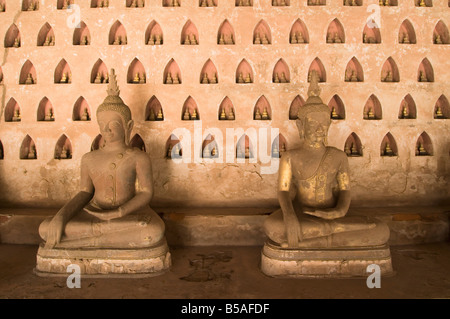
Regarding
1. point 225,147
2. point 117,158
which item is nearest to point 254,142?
point 225,147

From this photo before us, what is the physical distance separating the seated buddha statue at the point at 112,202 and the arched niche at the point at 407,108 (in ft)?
16.0

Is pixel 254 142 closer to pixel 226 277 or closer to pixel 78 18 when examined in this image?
pixel 226 277

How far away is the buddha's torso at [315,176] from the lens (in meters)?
5.44

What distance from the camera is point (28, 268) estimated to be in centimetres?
529

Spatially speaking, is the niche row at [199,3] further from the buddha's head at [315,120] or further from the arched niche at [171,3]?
the buddha's head at [315,120]

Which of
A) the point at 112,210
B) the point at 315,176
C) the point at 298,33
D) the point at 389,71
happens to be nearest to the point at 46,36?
the point at 112,210

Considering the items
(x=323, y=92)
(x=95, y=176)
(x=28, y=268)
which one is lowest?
(x=28, y=268)

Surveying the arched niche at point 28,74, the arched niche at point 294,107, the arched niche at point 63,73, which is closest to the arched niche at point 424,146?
the arched niche at point 294,107

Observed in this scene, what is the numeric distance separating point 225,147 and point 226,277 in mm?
2568

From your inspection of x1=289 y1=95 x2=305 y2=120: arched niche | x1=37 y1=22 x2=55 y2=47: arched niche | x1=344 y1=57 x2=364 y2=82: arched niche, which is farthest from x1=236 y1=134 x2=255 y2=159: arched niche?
x1=37 y1=22 x2=55 y2=47: arched niche

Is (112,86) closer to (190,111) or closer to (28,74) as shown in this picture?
(190,111)

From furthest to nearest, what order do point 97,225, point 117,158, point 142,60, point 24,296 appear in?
1. point 142,60
2. point 117,158
3. point 97,225
4. point 24,296

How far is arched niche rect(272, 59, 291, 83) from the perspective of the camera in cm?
689

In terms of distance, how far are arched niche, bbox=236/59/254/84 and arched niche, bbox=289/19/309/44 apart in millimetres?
940
